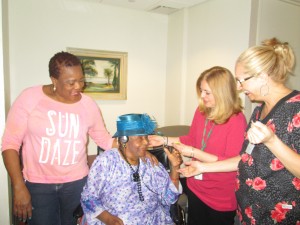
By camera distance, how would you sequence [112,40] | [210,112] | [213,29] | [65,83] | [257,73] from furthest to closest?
[112,40]
[213,29]
[210,112]
[65,83]
[257,73]

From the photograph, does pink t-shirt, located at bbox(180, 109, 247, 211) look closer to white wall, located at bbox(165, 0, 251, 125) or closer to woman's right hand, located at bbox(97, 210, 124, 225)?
woman's right hand, located at bbox(97, 210, 124, 225)

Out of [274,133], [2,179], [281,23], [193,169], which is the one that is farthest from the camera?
[281,23]

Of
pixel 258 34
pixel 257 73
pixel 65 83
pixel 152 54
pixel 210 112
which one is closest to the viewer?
pixel 257 73

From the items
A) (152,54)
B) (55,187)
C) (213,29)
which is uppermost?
(213,29)

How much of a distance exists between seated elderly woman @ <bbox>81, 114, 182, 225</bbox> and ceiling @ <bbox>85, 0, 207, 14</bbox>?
2.26 m

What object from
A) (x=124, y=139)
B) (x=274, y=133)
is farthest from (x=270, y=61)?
(x=124, y=139)

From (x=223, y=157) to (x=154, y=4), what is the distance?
2563 mm

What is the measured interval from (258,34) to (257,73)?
1744mm

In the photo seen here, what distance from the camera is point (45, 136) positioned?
1.51 m

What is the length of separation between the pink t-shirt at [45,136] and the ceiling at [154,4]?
219 centimetres

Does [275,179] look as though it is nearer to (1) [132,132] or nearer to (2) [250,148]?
(2) [250,148]

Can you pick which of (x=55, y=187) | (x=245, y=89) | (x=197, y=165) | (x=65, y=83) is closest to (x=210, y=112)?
(x=197, y=165)

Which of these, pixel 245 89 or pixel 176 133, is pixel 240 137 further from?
pixel 176 133

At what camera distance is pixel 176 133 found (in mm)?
3141
